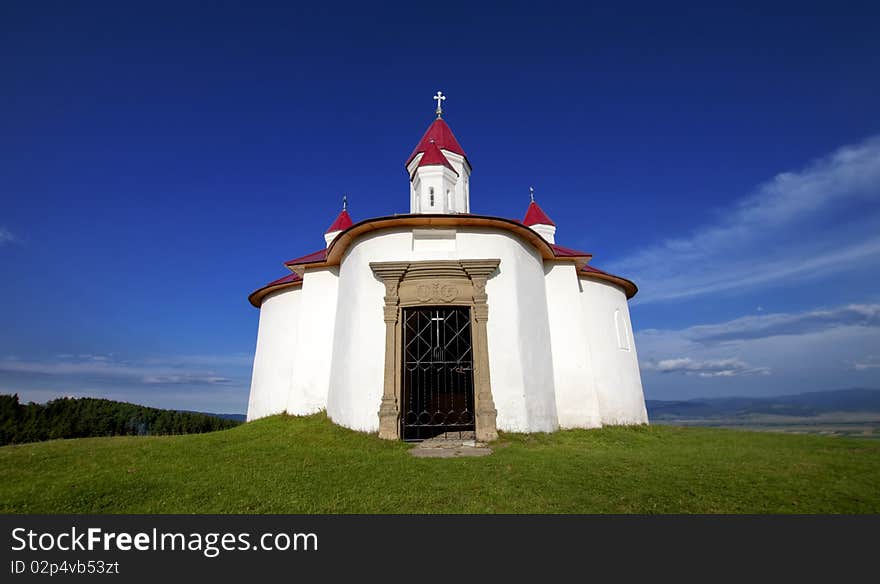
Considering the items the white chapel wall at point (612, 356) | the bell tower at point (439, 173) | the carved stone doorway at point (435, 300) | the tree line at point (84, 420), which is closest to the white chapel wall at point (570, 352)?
the white chapel wall at point (612, 356)

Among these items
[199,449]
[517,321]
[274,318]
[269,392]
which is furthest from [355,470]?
[274,318]

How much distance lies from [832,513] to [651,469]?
8.46 feet

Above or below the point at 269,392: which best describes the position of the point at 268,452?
below

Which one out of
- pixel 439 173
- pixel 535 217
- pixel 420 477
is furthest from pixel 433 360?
pixel 535 217

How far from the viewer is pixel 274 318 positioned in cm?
1667

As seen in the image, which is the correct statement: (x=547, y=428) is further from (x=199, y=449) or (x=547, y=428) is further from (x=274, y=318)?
(x=274, y=318)

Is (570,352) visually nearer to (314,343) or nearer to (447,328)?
(447,328)

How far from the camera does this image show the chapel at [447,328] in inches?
424

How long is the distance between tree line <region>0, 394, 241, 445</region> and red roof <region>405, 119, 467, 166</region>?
13.7m

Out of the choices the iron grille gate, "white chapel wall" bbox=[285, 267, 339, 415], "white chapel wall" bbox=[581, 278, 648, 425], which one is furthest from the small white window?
"white chapel wall" bbox=[285, 267, 339, 415]

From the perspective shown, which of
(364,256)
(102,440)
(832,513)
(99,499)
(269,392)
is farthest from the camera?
(269,392)

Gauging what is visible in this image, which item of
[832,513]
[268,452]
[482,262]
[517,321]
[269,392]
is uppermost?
[482,262]

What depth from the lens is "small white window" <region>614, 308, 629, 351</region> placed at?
15767 mm

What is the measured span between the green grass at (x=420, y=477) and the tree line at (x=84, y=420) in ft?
15.0
